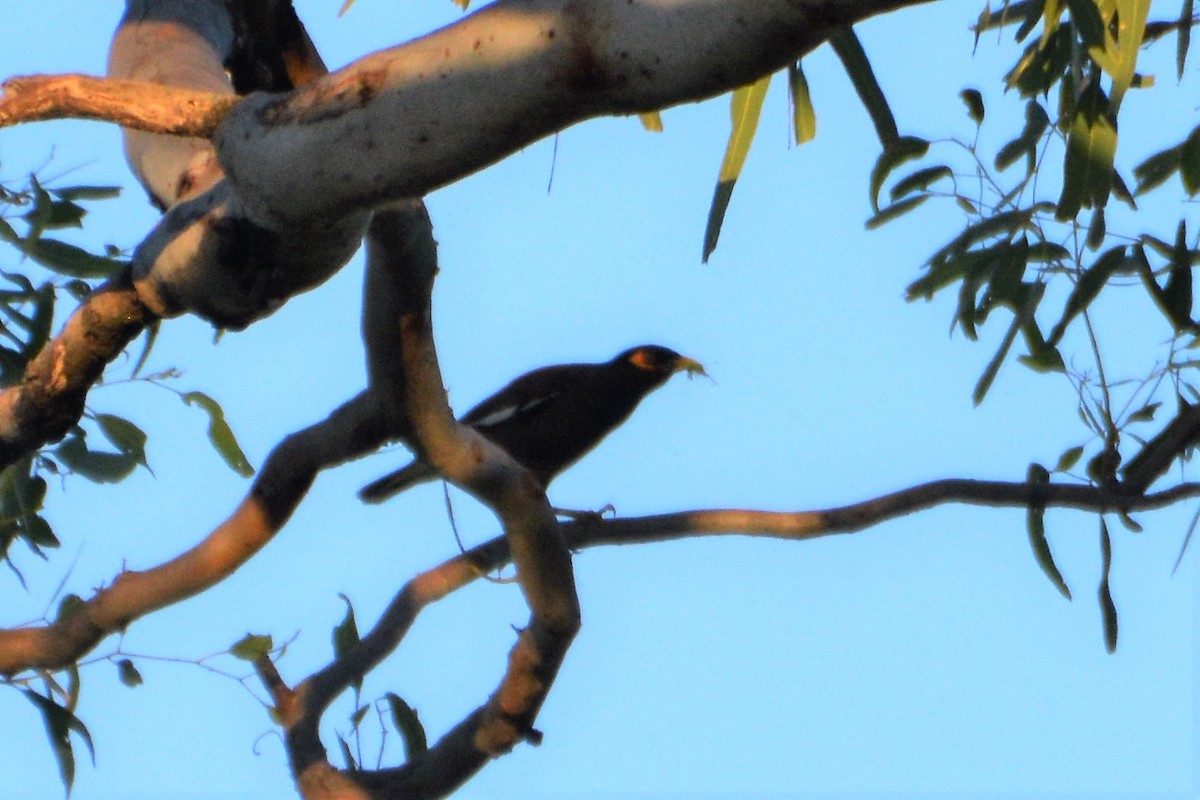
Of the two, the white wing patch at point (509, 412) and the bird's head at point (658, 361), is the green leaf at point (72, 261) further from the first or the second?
the bird's head at point (658, 361)

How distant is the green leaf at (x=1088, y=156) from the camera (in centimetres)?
252

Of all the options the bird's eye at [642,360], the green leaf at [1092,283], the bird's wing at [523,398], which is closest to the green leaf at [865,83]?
the green leaf at [1092,283]

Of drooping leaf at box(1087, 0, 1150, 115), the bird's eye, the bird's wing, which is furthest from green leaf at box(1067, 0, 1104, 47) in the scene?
the bird's eye

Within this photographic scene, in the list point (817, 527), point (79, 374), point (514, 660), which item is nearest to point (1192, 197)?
point (817, 527)

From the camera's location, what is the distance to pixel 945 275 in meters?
3.10

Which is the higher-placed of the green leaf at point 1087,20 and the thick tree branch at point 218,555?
the green leaf at point 1087,20

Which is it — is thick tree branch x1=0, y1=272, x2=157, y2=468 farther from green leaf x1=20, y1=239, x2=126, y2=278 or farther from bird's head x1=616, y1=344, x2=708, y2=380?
bird's head x1=616, y1=344, x2=708, y2=380

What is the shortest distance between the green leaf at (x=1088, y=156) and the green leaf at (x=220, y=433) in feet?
5.34

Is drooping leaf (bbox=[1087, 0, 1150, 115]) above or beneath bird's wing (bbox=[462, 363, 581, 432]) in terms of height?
beneath

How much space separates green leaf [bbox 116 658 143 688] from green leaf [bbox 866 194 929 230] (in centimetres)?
175

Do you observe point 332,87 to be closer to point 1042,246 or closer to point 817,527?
point 817,527

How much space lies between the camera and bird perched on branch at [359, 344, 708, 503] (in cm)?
496

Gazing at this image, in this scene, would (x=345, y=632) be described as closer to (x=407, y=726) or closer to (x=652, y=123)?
(x=407, y=726)

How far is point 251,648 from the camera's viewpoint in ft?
9.00
